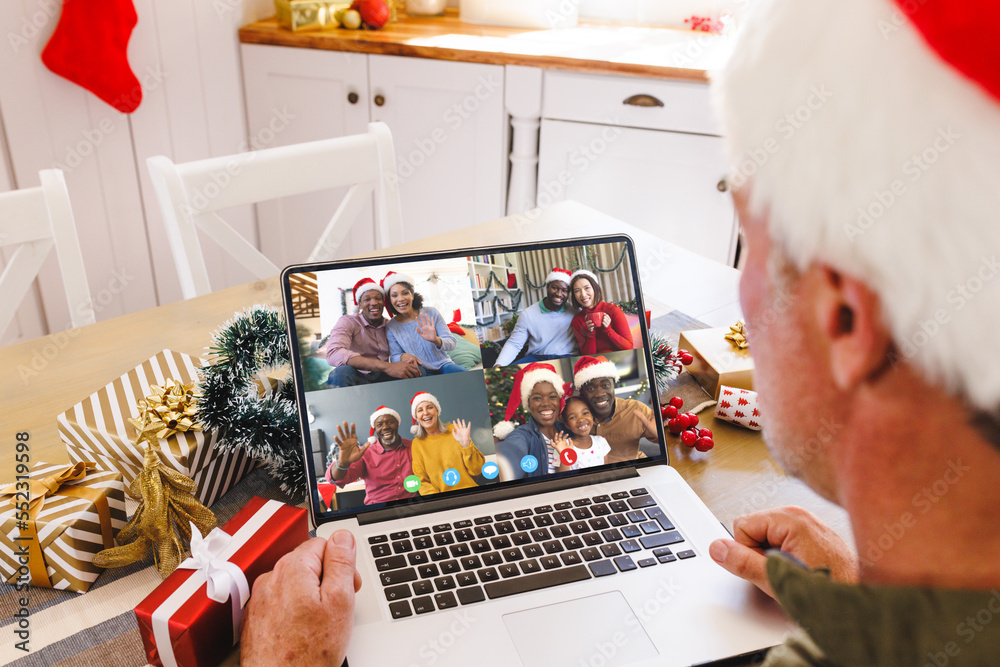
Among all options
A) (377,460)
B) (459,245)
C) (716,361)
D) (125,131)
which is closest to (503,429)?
(377,460)

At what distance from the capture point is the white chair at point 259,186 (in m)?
1.30

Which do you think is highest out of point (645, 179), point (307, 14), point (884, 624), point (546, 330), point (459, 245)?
point (307, 14)

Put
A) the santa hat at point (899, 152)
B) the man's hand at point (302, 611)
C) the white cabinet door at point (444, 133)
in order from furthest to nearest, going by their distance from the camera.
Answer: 1. the white cabinet door at point (444, 133)
2. the man's hand at point (302, 611)
3. the santa hat at point (899, 152)

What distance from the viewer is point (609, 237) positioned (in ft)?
2.69

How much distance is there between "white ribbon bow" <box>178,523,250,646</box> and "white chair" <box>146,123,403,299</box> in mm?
829

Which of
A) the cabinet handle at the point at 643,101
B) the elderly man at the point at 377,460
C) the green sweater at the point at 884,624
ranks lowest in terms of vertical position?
the elderly man at the point at 377,460

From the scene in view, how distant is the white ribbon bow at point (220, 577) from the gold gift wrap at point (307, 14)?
6.97ft

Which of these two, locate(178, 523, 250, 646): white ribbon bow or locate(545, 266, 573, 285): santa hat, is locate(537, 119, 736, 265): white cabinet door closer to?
locate(545, 266, 573, 285): santa hat

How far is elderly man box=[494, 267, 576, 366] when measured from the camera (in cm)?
76

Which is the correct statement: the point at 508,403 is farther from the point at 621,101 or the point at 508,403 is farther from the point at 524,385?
the point at 621,101

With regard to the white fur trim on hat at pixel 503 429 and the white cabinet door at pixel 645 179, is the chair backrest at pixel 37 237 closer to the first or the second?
the white fur trim on hat at pixel 503 429

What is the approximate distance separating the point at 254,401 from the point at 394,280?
191 millimetres

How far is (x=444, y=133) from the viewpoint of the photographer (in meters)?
2.39

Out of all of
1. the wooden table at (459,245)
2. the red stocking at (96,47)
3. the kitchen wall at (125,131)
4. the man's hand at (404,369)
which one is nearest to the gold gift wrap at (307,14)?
the kitchen wall at (125,131)
